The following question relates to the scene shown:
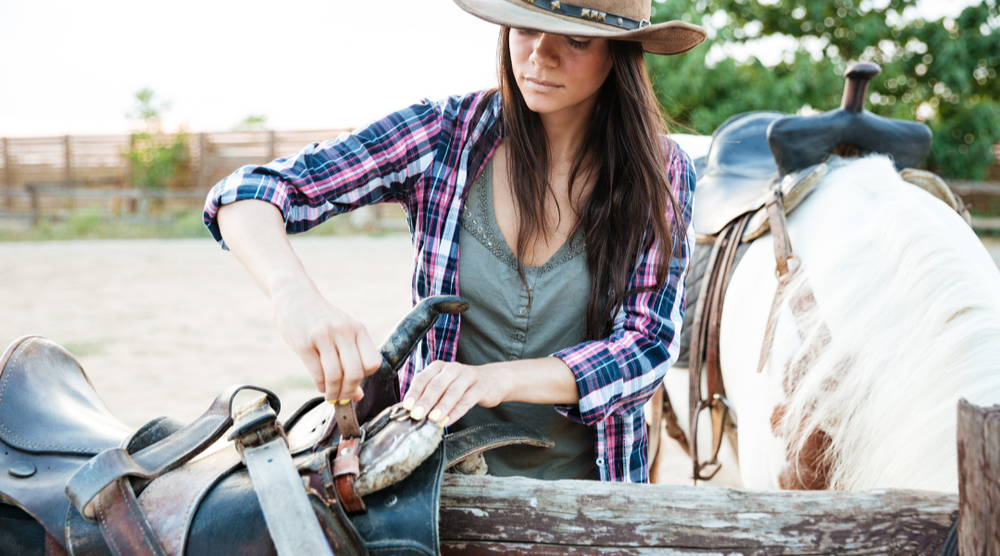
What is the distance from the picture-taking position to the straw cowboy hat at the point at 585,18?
37.4 inches

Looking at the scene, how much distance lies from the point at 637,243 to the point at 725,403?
85cm

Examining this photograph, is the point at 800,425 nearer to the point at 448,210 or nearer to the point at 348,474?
the point at 448,210

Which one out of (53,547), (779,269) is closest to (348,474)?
(53,547)

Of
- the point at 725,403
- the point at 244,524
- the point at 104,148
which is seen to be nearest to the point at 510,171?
the point at 244,524

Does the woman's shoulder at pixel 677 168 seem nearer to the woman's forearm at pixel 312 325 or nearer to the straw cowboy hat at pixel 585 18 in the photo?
the straw cowboy hat at pixel 585 18

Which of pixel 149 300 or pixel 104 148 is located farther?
pixel 104 148

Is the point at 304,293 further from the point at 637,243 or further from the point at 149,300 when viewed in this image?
the point at 149,300

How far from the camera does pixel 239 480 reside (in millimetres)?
725

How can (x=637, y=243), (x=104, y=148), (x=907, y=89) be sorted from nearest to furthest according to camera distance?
(x=637, y=243) < (x=907, y=89) < (x=104, y=148)

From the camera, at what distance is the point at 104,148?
1325 centimetres

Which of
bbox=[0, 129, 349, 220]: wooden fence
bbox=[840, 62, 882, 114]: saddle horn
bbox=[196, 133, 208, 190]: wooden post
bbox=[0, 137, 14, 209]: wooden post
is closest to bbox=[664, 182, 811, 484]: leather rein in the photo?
bbox=[840, 62, 882, 114]: saddle horn

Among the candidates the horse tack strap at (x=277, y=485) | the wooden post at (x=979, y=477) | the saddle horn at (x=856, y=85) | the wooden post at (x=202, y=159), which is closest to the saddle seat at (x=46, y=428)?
the horse tack strap at (x=277, y=485)

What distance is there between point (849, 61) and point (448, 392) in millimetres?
10229

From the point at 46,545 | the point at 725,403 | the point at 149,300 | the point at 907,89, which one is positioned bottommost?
the point at 149,300
